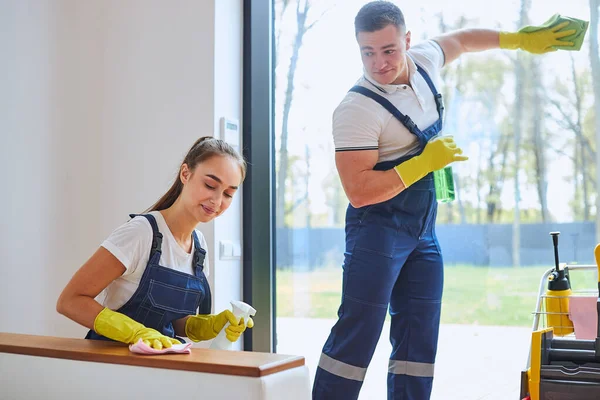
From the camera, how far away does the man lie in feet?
5.97

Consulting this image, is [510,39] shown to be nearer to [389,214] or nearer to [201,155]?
[389,214]

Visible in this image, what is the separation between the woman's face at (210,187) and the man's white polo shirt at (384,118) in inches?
12.5

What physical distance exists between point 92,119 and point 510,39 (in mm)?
1579

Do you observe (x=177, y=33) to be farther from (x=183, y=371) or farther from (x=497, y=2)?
(x=183, y=371)

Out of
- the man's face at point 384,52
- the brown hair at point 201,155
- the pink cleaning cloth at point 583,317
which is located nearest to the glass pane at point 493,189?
the pink cleaning cloth at point 583,317

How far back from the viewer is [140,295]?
1.74 meters

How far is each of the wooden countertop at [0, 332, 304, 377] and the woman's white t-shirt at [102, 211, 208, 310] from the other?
0.26 metres

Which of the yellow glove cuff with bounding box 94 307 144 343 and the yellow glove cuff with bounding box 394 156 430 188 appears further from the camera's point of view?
the yellow glove cuff with bounding box 394 156 430 188

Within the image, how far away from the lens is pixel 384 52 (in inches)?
74.1

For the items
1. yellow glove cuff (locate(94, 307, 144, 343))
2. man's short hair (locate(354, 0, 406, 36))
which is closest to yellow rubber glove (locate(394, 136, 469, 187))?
man's short hair (locate(354, 0, 406, 36))

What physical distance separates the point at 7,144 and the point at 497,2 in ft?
5.70

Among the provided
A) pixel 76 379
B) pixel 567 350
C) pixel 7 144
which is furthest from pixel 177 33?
pixel 567 350

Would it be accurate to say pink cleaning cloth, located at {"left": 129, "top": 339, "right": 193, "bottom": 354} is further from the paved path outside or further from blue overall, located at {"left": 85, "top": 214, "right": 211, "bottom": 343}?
the paved path outside

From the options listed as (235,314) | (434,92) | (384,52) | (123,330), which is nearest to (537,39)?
(434,92)
